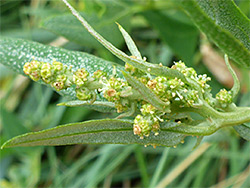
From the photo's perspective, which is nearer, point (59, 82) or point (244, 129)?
point (59, 82)

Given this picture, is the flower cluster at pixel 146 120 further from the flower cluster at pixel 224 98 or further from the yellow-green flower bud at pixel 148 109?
the flower cluster at pixel 224 98

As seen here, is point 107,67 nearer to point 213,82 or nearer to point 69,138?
point 69,138

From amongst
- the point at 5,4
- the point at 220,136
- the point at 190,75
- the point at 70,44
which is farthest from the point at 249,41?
the point at 5,4

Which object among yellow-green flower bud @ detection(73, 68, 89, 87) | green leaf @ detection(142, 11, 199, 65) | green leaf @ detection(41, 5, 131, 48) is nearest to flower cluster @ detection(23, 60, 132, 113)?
yellow-green flower bud @ detection(73, 68, 89, 87)

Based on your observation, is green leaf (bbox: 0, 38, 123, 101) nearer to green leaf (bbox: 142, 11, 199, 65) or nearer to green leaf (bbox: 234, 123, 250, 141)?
green leaf (bbox: 234, 123, 250, 141)

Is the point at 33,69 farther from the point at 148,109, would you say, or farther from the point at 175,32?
the point at 175,32

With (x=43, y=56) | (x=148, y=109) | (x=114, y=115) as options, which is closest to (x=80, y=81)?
(x=148, y=109)

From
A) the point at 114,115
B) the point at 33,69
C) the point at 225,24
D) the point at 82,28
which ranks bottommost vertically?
the point at 114,115
